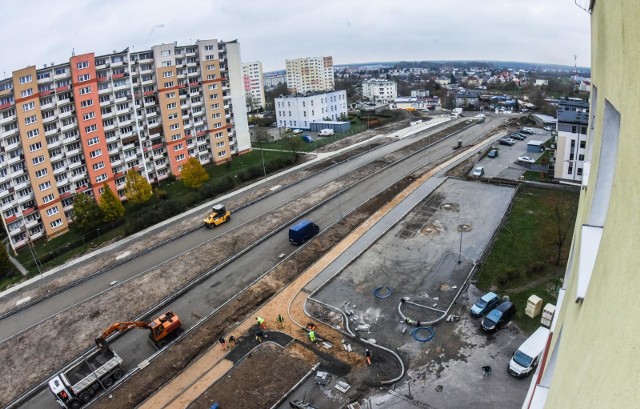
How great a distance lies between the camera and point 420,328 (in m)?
21.1

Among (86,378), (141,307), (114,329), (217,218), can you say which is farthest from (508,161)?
(86,378)

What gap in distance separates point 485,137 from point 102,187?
48080 mm

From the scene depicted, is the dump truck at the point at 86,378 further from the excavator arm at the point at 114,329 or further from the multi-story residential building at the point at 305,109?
the multi-story residential building at the point at 305,109

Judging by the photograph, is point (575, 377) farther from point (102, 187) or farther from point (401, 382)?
point (102, 187)

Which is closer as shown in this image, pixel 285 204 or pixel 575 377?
pixel 575 377

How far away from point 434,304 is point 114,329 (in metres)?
15.9

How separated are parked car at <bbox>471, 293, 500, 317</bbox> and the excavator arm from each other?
1602cm

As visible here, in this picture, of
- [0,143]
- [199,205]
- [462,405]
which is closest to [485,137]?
[199,205]

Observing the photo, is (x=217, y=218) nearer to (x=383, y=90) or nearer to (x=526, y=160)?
(x=526, y=160)

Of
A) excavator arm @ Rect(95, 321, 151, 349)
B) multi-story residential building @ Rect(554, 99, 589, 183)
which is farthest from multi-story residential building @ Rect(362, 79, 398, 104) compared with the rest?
excavator arm @ Rect(95, 321, 151, 349)

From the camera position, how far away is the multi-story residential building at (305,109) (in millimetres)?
77938

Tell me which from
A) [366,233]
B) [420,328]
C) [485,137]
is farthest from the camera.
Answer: [485,137]

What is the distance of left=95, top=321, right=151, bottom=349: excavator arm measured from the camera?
796 inches

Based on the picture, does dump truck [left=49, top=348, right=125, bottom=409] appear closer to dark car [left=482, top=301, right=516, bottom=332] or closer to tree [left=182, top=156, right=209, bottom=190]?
dark car [left=482, top=301, right=516, bottom=332]
